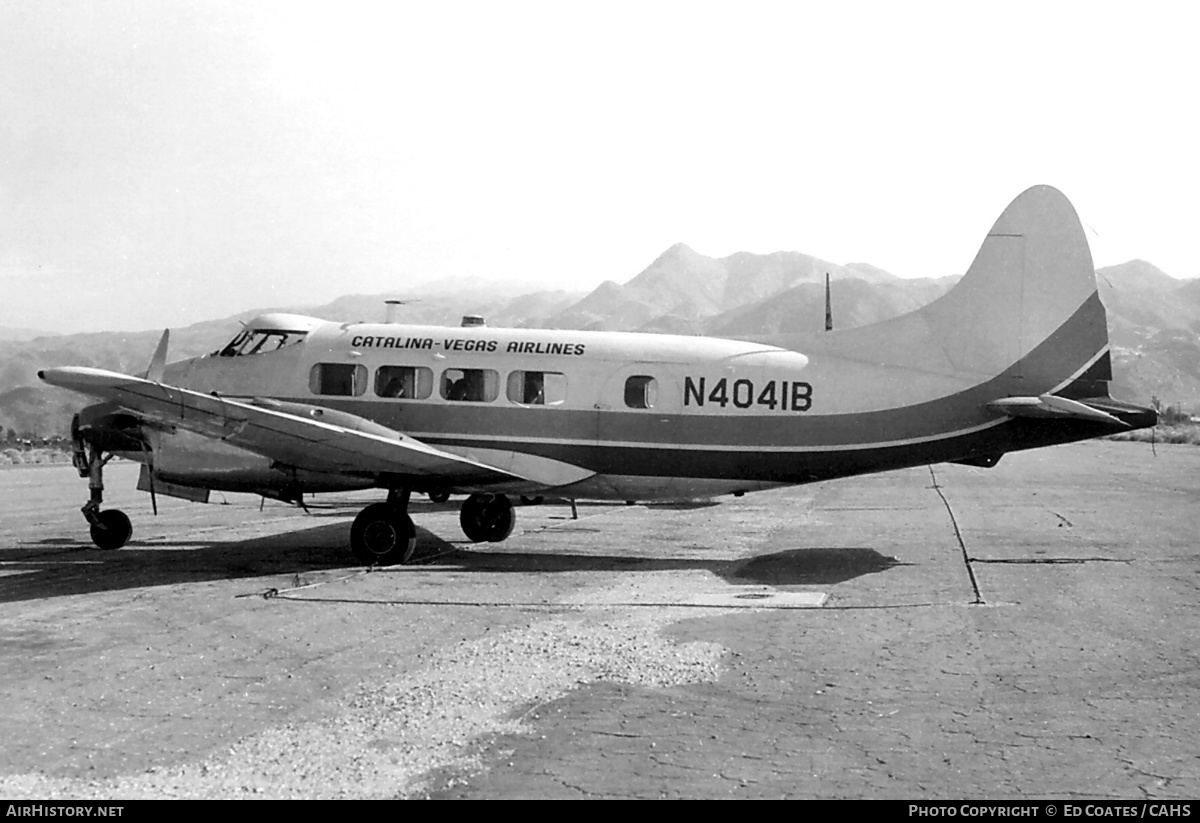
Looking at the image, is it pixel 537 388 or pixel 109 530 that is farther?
pixel 109 530

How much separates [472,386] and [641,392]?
301cm

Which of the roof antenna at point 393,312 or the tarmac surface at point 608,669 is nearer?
the tarmac surface at point 608,669

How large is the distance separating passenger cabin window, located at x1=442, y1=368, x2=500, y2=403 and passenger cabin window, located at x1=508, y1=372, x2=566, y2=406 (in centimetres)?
32

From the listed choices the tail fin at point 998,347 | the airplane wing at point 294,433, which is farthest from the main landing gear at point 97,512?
the tail fin at point 998,347

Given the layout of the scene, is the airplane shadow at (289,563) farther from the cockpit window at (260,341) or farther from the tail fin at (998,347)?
the cockpit window at (260,341)

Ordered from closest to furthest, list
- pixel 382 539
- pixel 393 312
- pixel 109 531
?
pixel 382 539 < pixel 109 531 < pixel 393 312

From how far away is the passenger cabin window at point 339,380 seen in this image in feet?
62.1

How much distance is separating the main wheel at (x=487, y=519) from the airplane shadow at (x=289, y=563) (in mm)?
384

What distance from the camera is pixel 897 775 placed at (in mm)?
6926

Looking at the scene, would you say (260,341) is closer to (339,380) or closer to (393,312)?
(339,380)

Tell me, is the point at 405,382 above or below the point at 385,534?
above

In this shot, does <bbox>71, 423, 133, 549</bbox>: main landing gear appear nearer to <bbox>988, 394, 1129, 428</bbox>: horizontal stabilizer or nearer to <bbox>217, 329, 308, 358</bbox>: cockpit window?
<bbox>217, 329, 308, 358</bbox>: cockpit window

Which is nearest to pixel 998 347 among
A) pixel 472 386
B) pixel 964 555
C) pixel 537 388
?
pixel 964 555

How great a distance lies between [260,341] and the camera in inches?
770
